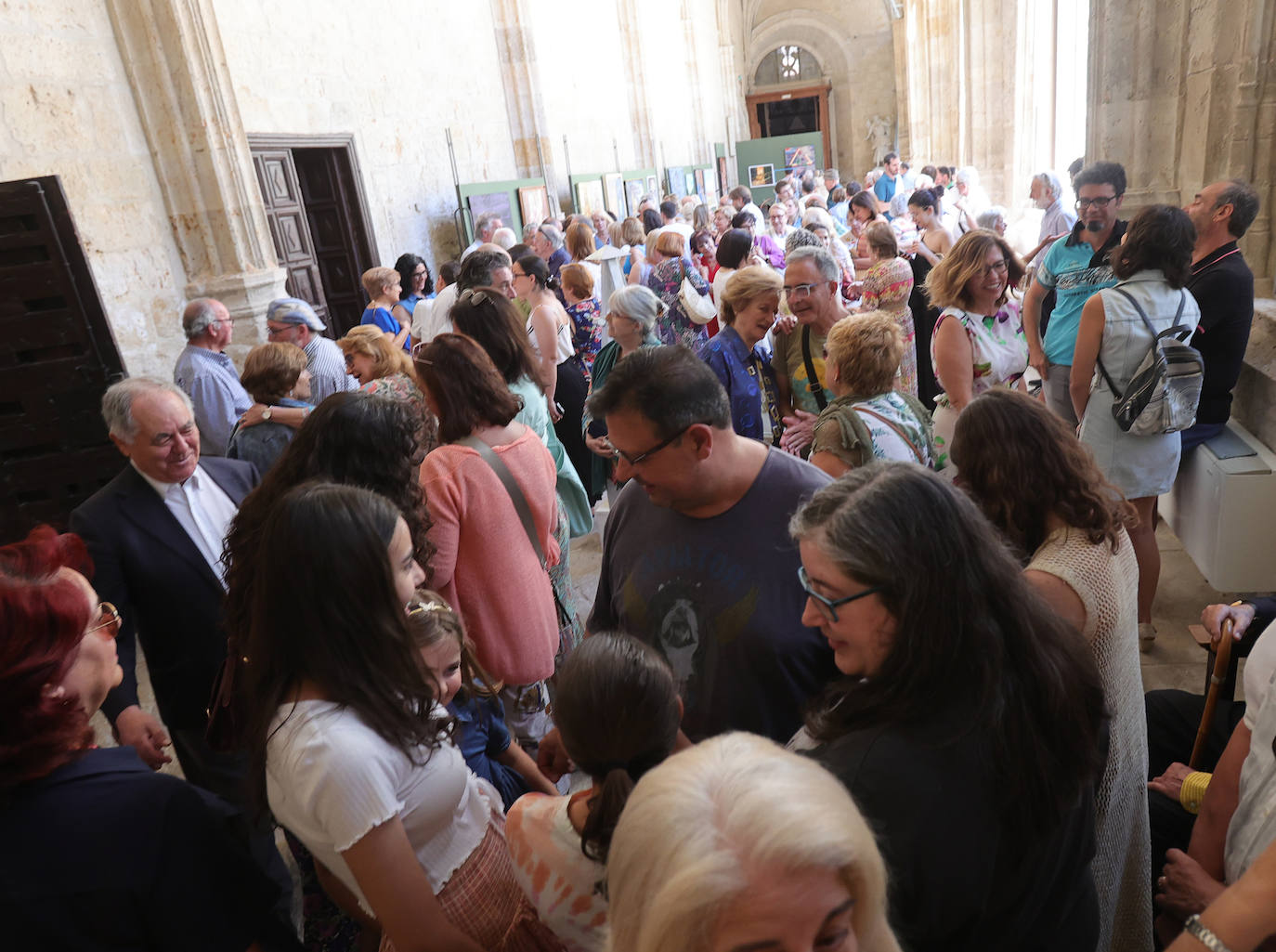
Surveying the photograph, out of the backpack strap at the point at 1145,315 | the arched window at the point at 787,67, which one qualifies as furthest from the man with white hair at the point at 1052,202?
the arched window at the point at 787,67

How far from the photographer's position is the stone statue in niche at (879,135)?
32.4 meters

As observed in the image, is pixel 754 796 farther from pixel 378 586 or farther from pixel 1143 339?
pixel 1143 339

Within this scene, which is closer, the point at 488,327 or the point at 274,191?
the point at 488,327

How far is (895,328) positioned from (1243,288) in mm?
2025

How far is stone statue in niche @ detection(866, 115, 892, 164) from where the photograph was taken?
32438 mm

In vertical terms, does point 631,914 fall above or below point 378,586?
below

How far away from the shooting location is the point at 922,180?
12.6 metres

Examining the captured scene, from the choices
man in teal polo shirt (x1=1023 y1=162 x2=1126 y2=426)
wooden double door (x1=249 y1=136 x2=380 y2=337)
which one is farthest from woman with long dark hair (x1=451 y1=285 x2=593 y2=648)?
wooden double door (x1=249 y1=136 x2=380 y2=337)

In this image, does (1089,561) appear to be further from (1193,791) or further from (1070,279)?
(1070,279)

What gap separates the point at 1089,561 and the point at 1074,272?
130 inches

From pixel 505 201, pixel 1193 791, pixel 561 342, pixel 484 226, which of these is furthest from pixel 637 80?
pixel 1193 791

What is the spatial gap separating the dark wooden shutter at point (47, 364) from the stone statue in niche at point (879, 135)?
32350mm

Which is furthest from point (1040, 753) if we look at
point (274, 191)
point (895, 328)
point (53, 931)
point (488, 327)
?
point (274, 191)

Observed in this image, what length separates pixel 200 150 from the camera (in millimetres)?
6078
